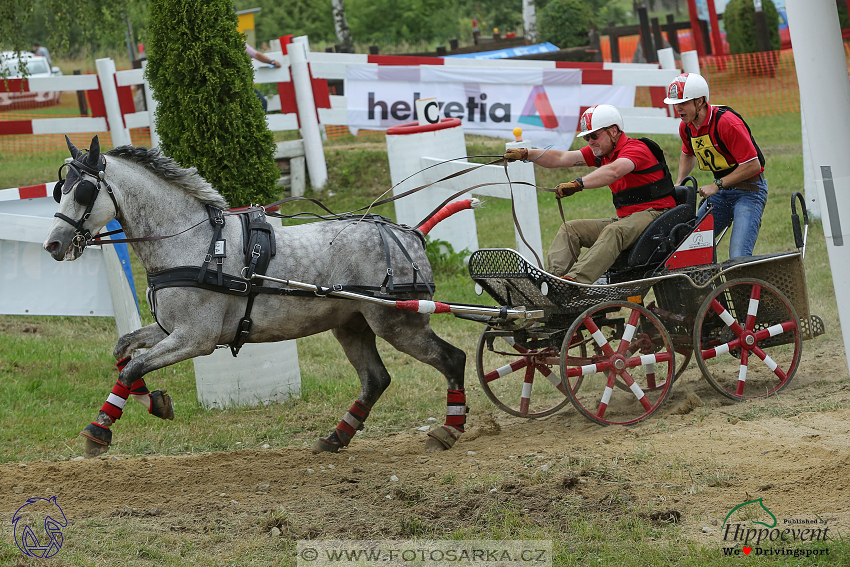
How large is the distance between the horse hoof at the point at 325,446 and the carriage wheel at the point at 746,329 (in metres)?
2.66

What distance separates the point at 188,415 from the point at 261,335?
203 cm

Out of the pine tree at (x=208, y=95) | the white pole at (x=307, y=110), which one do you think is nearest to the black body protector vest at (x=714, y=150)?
the pine tree at (x=208, y=95)

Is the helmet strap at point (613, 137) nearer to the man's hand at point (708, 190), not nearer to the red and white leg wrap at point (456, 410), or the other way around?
the man's hand at point (708, 190)

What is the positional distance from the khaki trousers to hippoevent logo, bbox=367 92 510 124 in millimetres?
7271

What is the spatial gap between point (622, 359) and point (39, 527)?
12.5ft

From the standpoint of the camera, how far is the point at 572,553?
4.21m

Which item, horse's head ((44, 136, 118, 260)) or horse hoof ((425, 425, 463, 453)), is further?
horse hoof ((425, 425, 463, 453))

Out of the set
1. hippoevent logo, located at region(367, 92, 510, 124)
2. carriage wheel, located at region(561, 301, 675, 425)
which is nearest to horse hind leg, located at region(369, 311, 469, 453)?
carriage wheel, located at region(561, 301, 675, 425)

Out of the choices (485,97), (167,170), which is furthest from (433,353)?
(485,97)

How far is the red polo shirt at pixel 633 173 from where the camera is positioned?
623cm

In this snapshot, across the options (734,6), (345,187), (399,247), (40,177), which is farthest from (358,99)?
(734,6)

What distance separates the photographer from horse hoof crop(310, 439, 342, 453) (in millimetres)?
6328

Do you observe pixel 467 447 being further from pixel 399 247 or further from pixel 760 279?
pixel 760 279

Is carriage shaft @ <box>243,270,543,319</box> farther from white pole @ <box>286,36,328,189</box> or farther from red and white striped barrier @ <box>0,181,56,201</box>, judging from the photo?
white pole @ <box>286,36,328,189</box>
